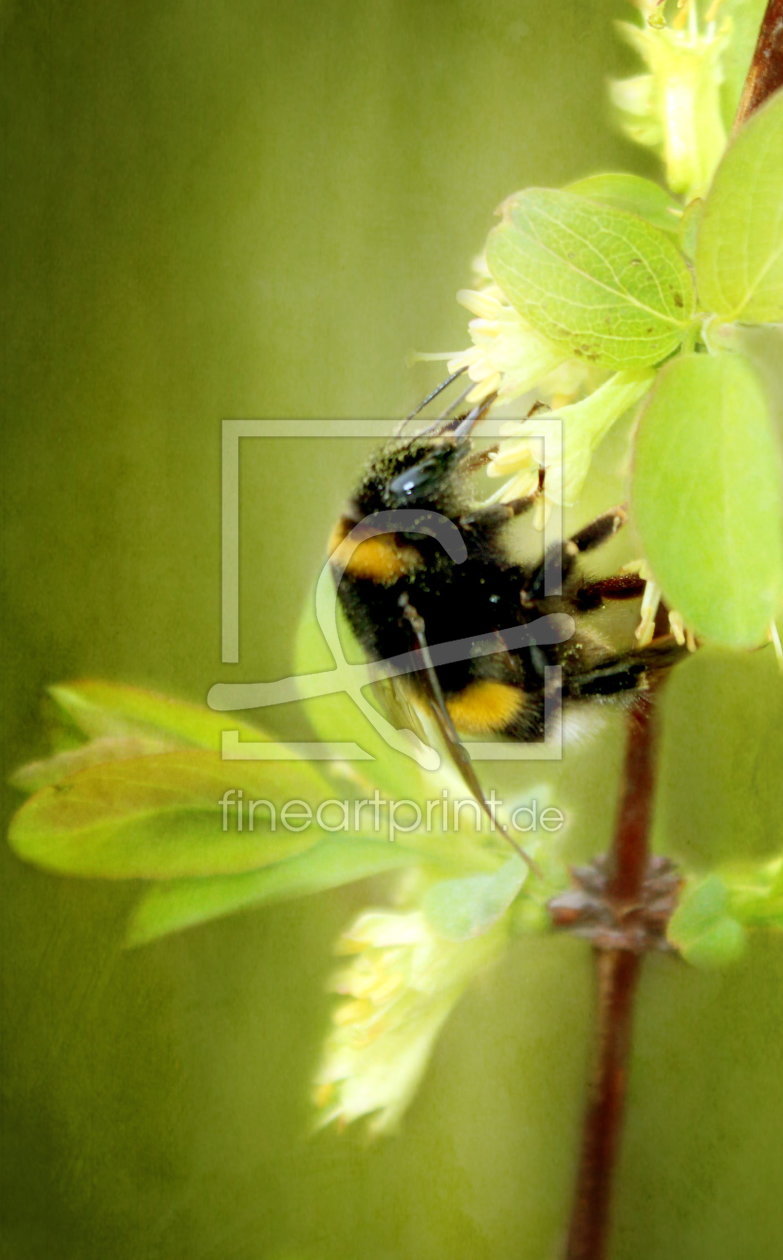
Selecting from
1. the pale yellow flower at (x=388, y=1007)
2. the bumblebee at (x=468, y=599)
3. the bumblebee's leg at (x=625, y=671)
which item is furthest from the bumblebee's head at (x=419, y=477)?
the pale yellow flower at (x=388, y=1007)

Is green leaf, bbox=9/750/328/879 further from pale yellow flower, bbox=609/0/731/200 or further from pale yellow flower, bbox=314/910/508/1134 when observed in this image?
pale yellow flower, bbox=609/0/731/200

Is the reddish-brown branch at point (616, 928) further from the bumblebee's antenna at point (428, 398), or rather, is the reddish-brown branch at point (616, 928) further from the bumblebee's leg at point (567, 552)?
the bumblebee's antenna at point (428, 398)

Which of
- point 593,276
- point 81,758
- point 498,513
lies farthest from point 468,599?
point 81,758

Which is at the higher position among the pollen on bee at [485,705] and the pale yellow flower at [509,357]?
the pale yellow flower at [509,357]

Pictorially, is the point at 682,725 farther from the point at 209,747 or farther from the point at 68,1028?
the point at 68,1028

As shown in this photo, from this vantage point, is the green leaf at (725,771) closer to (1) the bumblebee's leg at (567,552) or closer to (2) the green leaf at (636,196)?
(1) the bumblebee's leg at (567,552)

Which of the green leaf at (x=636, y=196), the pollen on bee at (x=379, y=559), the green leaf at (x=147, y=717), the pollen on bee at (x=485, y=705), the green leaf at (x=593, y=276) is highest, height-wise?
the green leaf at (x=636, y=196)

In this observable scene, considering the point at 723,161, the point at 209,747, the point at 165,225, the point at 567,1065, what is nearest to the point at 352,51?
the point at 165,225

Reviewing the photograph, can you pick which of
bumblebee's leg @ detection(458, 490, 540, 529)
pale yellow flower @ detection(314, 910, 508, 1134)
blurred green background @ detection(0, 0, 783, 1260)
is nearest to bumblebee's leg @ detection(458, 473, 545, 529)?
bumblebee's leg @ detection(458, 490, 540, 529)

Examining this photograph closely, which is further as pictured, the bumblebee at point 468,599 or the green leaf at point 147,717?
the green leaf at point 147,717
